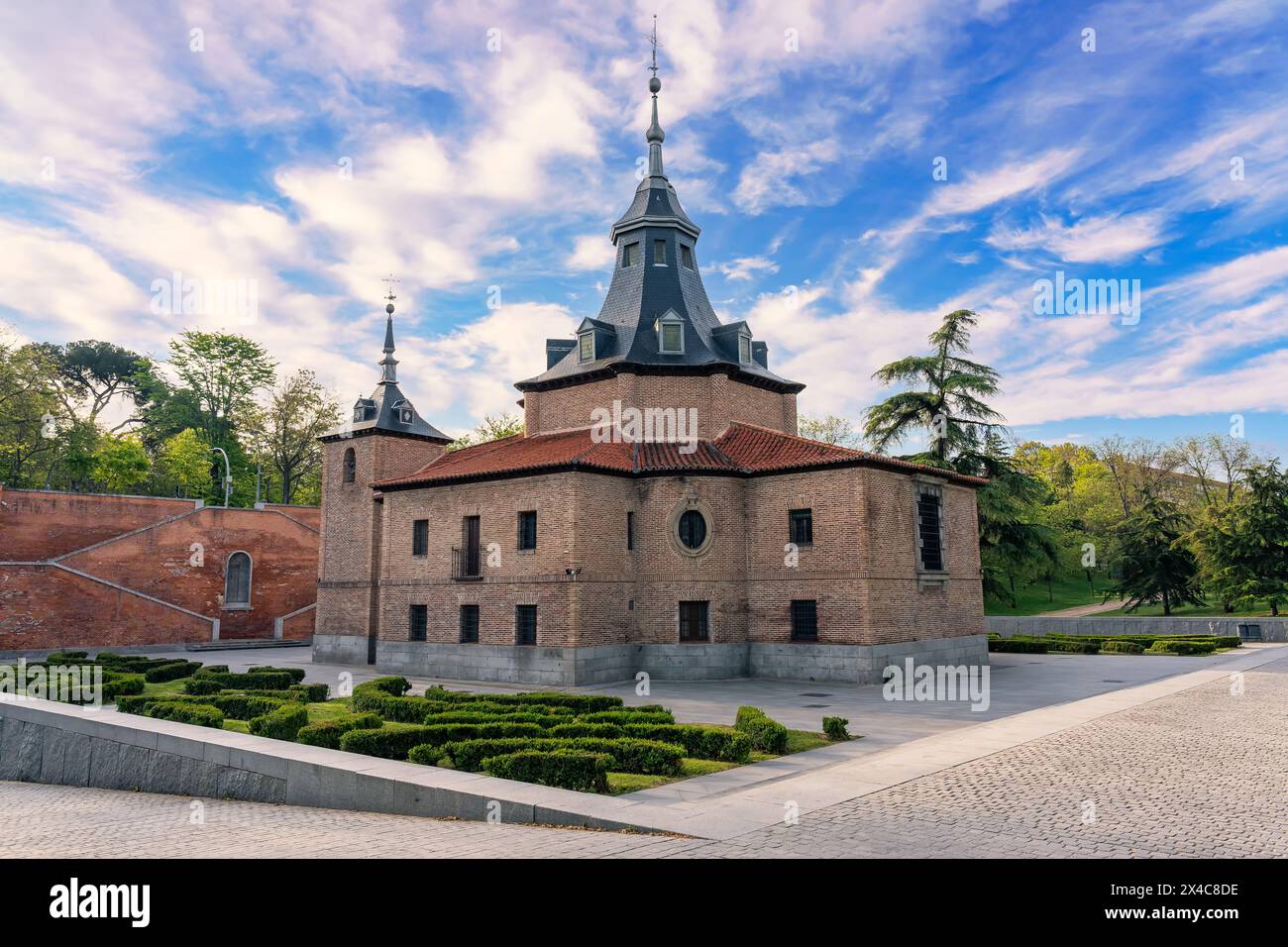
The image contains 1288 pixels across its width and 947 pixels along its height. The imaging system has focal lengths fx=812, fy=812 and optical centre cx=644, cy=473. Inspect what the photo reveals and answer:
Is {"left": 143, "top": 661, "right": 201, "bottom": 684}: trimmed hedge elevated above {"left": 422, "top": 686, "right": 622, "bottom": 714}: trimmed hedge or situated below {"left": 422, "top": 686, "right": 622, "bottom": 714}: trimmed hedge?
below

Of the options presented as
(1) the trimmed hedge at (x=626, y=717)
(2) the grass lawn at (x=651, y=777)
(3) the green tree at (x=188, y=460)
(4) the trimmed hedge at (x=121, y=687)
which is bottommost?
(2) the grass lawn at (x=651, y=777)

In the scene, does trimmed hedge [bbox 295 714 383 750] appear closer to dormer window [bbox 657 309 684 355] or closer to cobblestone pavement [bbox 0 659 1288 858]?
cobblestone pavement [bbox 0 659 1288 858]

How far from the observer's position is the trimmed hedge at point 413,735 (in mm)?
13133

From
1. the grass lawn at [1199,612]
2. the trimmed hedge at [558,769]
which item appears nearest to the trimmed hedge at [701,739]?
the trimmed hedge at [558,769]

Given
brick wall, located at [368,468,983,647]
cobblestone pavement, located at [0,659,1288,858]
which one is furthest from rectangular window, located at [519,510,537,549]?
cobblestone pavement, located at [0,659,1288,858]

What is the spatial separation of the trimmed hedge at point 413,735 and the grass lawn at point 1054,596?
51.4 meters

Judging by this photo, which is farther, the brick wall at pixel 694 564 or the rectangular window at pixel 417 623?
the rectangular window at pixel 417 623

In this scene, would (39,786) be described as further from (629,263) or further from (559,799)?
(629,263)

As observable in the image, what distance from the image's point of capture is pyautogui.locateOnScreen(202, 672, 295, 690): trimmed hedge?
22.5 meters

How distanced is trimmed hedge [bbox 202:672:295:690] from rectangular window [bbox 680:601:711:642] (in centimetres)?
1227

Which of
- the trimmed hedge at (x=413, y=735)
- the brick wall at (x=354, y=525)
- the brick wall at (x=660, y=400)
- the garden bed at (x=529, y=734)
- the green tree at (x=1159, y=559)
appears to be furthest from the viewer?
the green tree at (x=1159, y=559)

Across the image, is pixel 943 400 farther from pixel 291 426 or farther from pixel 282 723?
pixel 291 426

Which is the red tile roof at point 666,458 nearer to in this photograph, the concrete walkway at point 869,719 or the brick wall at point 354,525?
the brick wall at point 354,525
